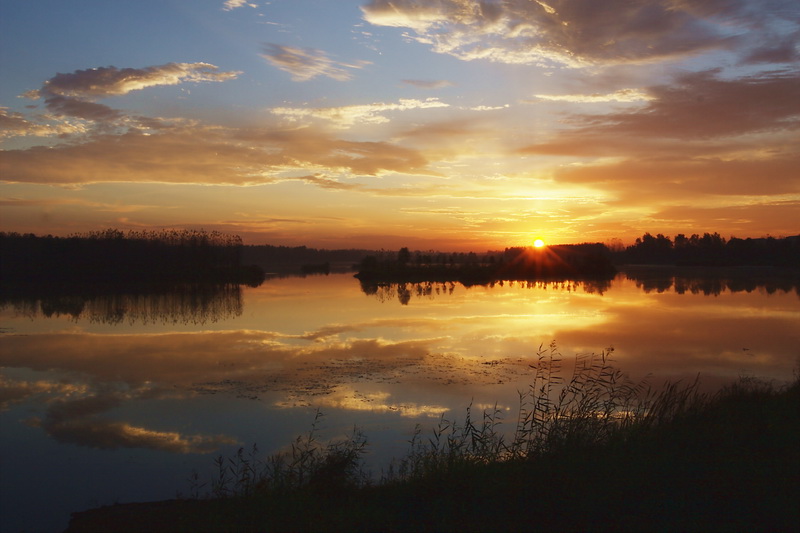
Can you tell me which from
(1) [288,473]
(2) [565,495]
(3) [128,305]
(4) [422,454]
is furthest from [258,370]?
(3) [128,305]

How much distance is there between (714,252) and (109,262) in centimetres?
8835

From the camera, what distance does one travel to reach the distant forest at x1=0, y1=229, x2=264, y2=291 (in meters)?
45.6

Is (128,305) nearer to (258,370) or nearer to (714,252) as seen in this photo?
(258,370)

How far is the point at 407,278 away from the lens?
186ft

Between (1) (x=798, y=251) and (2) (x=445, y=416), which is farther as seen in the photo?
(1) (x=798, y=251)

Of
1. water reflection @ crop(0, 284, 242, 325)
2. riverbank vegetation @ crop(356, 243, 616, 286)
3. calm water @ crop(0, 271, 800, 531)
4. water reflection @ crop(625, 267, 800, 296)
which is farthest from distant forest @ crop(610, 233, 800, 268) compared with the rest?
water reflection @ crop(0, 284, 242, 325)

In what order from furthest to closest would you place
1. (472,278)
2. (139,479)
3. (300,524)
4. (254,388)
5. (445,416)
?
(472,278) < (254,388) < (445,416) < (139,479) < (300,524)

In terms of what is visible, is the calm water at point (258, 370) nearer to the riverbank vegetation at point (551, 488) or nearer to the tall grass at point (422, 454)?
the tall grass at point (422, 454)

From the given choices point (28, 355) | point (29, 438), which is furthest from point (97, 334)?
point (29, 438)

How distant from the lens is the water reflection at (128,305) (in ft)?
79.9

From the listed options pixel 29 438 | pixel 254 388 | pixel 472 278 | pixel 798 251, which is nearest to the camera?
pixel 29 438

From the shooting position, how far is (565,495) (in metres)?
5.29

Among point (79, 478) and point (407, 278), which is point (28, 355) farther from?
point (407, 278)

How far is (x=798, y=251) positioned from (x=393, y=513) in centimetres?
8957
